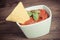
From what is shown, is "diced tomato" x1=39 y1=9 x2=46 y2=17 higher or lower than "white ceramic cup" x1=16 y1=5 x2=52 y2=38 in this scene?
higher

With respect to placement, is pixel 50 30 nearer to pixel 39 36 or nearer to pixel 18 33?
pixel 39 36

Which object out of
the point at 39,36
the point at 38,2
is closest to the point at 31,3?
the point at 38,2

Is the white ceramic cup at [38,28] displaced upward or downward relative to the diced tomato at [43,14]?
downward

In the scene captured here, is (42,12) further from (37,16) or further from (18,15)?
(18,15)

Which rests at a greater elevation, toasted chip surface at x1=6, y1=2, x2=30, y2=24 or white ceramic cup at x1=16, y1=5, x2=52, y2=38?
toasted chip surface at x1=6, y1=2, x2=30, y2=24

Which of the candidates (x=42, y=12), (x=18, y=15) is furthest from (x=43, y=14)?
(x=18, y=15)

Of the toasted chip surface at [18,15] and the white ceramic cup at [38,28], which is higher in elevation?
the toasted chip surface at [18,15]

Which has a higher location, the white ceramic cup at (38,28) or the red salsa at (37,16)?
the red salsa at (37,16)

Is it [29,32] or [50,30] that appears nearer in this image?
[29,32]
